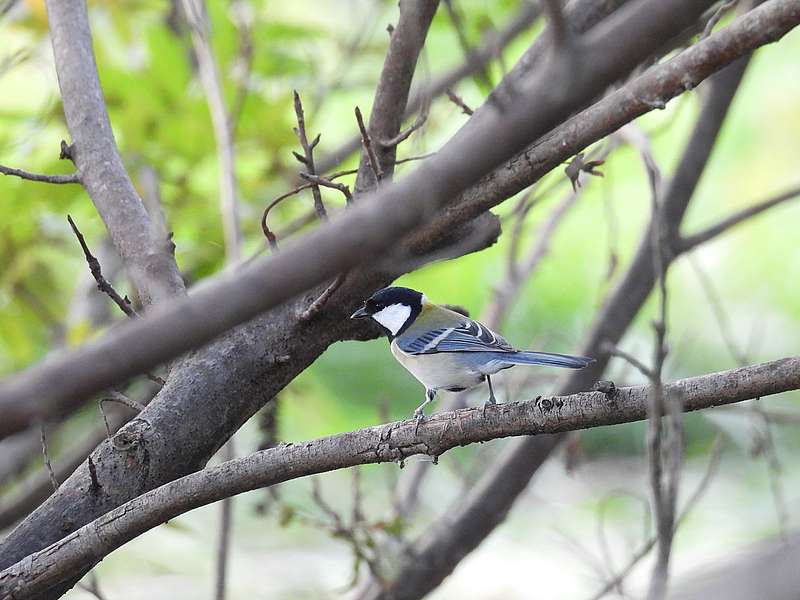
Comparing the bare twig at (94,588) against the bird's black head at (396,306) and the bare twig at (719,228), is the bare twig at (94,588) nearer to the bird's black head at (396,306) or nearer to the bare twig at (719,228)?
the bird's black head at (396,306)

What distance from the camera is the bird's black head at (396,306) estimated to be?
2.40m

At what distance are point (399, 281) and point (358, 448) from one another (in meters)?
2.62

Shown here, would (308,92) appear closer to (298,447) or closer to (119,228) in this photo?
(119,228)

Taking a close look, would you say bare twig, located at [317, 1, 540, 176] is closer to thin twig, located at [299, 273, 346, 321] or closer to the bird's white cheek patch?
the bird's white cheek patch

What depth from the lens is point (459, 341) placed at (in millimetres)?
2287

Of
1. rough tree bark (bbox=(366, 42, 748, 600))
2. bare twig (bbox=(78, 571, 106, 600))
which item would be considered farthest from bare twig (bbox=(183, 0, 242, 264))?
rough tree bark (bbox=(366, 42, 748, 600))

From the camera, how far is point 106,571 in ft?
12.0

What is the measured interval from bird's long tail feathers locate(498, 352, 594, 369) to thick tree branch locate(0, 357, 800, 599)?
14.7 inches

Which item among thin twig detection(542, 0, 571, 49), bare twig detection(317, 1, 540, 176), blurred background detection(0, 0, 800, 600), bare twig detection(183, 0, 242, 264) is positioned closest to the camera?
thin twig detection(542, 0, 571, 49)

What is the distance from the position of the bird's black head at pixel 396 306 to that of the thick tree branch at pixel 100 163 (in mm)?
741

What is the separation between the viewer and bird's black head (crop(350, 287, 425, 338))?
240cm

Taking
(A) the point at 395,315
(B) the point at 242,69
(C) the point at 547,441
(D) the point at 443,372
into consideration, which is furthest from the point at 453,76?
(C) the point at 547,441

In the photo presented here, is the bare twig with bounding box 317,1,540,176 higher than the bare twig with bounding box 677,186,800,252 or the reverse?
higher

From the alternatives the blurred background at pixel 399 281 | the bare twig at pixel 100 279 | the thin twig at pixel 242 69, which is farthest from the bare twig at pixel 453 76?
the bare twig at pixel 100 279
